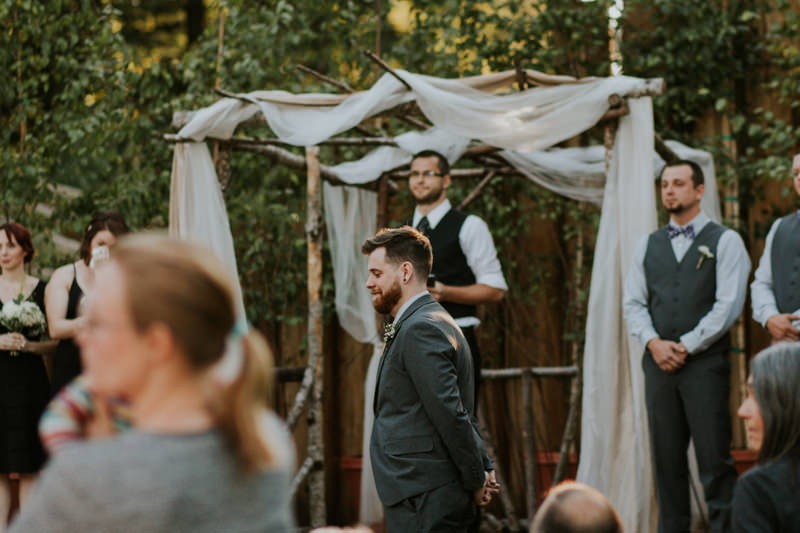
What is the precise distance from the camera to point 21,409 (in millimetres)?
5316

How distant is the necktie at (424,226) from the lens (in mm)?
5637

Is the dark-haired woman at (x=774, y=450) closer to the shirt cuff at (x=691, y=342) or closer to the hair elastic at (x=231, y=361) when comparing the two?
the hair elastic at (x=231, y=361)

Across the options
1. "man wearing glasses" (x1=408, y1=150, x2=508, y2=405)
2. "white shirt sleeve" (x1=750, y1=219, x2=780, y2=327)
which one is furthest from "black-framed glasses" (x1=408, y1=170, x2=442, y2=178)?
"white shirt sleeve" (x1=750, y1=219, x2=780, y2=327)

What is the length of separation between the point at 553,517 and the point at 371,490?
437 centimetres

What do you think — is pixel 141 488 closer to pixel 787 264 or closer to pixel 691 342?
pixel 691 342

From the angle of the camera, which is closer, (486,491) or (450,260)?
(486,491)

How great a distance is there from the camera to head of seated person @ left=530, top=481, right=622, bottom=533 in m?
2.04

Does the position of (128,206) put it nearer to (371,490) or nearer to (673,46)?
(371,490)

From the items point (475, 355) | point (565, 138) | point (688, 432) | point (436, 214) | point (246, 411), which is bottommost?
point (688, 432)

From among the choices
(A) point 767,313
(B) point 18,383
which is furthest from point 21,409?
(A) point 767,313

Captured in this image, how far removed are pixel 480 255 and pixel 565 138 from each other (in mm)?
716

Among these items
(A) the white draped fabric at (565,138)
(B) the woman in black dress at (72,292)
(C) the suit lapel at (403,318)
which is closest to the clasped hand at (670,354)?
(A) the white draped fabric at (565,138)

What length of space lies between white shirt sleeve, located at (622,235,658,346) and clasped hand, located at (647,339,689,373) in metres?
0.14

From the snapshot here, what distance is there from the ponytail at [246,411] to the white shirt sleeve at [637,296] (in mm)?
3935
